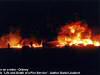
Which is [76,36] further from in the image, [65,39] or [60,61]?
[60,61]

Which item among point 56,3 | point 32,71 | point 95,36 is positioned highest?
point 56,3

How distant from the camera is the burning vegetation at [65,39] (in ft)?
13.0

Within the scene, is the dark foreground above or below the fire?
below

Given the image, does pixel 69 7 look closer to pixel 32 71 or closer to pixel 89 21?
pixel 89 21

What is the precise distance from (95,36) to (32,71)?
588mm

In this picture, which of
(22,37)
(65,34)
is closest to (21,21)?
(22,37)

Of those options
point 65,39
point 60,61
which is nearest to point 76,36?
point 65,39

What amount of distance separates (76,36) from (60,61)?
0.27 metres

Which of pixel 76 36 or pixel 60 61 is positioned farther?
pixel 76 36

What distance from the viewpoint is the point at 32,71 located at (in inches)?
154

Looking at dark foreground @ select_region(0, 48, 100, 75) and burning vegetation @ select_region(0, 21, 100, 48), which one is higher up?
burning vegetation @ select_region(0, 21, 100, 48)

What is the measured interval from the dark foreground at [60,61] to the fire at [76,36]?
0.26ft

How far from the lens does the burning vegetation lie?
3.97 m

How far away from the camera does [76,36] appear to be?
13.3 ft
